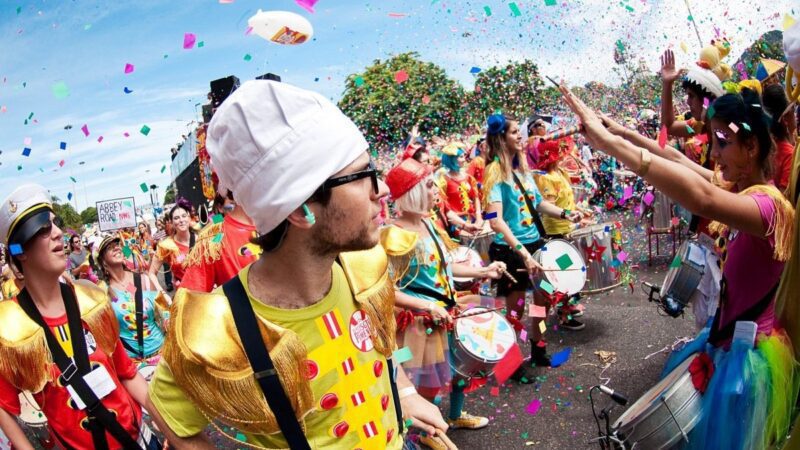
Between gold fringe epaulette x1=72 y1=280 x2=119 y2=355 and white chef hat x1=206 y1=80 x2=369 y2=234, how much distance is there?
1553mm

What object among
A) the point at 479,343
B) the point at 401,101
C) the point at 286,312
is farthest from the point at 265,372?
the point at 401,101

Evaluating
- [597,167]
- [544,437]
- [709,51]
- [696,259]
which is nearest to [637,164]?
[696,259]

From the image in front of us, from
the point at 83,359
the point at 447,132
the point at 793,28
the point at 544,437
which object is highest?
the point at 793,28

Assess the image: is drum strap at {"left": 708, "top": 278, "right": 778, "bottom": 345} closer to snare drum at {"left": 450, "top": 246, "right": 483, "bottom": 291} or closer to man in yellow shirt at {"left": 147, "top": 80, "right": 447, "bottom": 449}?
man in yellow shirt at {"left": 147, "top": 80, "right": 447, "bottom": 449}

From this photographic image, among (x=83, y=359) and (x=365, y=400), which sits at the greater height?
(x=365, y=400)

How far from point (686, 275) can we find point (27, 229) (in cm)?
396

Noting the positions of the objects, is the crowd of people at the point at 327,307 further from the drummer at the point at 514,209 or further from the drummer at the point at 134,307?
the drummer at the point at 514,209

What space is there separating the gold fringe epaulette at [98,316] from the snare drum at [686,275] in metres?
3.60

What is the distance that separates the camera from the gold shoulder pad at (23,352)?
2355mm

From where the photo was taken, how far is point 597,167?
15.9m

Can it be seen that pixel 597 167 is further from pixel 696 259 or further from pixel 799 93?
pixel 799 93

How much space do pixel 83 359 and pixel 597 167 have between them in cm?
1519

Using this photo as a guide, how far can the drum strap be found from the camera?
95.4 inches

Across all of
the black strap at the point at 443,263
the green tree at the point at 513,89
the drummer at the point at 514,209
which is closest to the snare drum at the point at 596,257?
the drummer at the point at 514,209
